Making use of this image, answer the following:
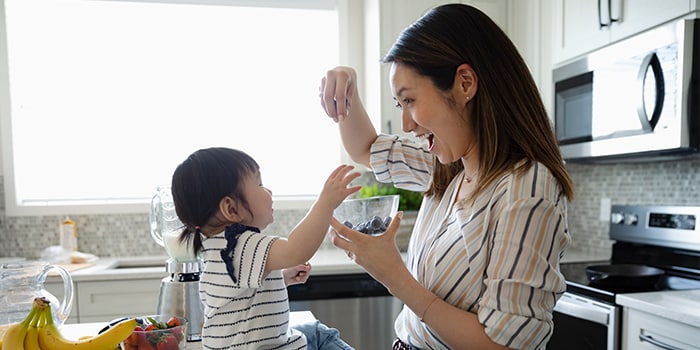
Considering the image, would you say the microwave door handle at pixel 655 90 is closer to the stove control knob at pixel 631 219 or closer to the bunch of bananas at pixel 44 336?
the stove control knob at pixel 631 219

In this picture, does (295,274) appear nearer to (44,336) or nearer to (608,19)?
(44,336)

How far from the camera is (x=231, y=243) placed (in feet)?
3.59

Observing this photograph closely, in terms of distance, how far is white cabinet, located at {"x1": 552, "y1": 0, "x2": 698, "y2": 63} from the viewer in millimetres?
1875

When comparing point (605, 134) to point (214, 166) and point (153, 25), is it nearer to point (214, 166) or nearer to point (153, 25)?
point (214, 166)

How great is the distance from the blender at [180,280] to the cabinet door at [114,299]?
1.22 m

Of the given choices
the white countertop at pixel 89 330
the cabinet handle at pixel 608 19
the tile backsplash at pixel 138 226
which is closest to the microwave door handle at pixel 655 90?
the cabinet handle at pixel 608 19

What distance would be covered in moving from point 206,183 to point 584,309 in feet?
4.63

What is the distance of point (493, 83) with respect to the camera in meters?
0.95

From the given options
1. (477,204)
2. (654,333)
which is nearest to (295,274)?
(477,204)

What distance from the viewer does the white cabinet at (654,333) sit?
1.44 m

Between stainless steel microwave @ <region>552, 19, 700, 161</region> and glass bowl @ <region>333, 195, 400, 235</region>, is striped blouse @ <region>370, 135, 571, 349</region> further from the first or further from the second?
stainless steel microwave @ <region>552, 19, 700, 161</region>

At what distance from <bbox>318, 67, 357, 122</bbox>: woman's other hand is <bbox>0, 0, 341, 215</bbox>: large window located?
1923 millimetres

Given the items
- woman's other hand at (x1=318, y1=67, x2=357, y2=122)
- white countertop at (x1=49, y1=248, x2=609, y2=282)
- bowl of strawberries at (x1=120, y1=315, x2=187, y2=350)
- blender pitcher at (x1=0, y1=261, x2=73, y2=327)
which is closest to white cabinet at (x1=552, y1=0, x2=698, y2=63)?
white countertop at (x1=49, y1=248, x2=609, y2=282)

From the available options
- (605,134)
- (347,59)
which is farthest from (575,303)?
(347,59)
